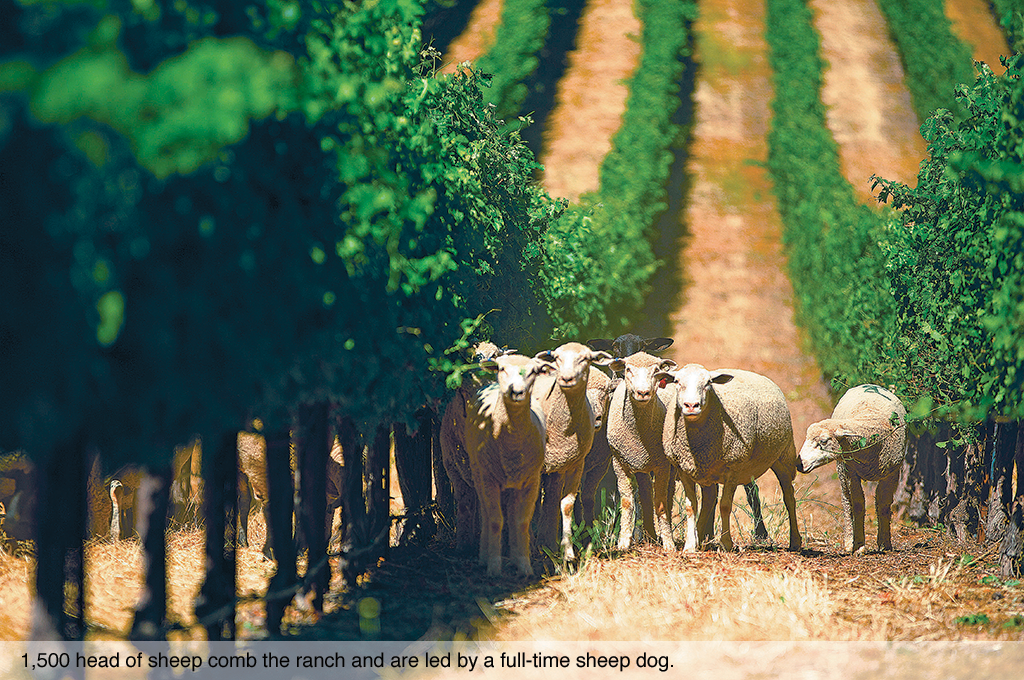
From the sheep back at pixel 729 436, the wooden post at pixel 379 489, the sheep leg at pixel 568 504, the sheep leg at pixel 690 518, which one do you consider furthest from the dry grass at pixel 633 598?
the sheep back at pixel 729 436

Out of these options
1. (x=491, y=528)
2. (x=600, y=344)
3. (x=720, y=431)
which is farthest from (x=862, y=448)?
(x=491, y=528)

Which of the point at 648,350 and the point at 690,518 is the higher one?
the point at 648,350

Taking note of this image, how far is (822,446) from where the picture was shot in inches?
564

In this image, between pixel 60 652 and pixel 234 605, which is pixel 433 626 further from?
pixel 60 652

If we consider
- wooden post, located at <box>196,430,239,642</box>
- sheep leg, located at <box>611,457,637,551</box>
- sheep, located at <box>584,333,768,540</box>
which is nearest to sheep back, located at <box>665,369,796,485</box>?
sheep leg, located at <box>611,457,637,551</box>

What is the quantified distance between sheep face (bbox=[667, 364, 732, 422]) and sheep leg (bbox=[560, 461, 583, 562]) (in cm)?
176

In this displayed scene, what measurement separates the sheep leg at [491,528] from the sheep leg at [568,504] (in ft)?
3.21

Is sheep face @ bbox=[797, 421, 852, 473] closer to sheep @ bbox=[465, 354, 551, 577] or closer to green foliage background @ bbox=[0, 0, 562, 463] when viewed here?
sheep @ bbox=[465, 354, 551, 577]

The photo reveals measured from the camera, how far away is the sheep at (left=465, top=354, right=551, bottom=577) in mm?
11555

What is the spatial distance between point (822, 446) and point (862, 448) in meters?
0.62

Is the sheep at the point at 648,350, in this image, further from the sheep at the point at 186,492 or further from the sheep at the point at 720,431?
the sheep at the point at 186,492

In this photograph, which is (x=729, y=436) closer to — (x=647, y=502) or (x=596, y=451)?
(x=647, y=502)

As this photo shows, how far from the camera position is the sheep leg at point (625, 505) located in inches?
575

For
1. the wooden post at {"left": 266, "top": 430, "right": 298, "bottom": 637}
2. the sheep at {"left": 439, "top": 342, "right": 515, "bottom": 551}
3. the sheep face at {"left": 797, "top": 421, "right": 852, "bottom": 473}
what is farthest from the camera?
the sheep face at {"left": 797, "top": 421, "right": 852, "bottom": 473}
